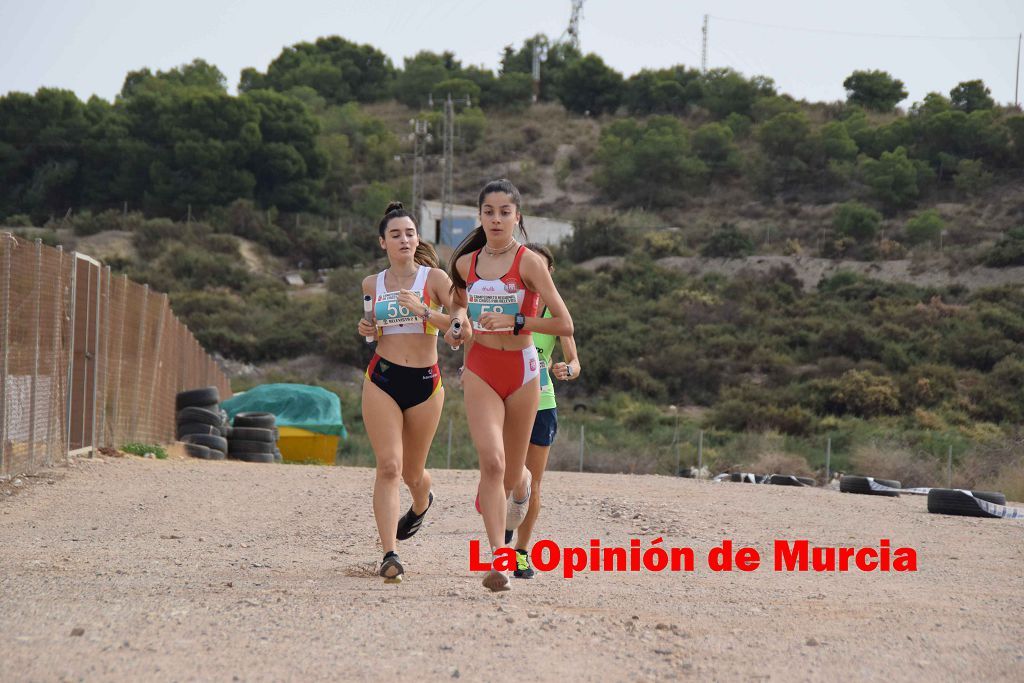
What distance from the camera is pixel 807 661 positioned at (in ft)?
17.8

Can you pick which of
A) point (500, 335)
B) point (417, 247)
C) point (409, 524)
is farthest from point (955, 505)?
point (500, 335)

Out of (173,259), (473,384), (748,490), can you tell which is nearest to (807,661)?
(473,384)

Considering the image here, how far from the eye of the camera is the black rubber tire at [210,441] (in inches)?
792

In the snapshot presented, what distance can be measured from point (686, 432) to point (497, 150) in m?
59.9

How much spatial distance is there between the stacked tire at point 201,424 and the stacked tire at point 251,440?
240 mm

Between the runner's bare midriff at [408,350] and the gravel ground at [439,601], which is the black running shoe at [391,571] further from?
the runner's bare midriff at [408,350]

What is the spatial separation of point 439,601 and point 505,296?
70.1 inches

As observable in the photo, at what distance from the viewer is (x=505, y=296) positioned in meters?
7.45

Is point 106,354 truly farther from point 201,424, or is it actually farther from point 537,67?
point 537,67

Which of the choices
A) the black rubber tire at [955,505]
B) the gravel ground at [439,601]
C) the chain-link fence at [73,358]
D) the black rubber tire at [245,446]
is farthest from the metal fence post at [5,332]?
the black rubber tire at [245,446]

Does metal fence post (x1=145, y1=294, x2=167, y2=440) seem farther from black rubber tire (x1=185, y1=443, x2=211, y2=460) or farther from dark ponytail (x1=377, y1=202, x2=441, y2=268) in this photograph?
dark ponytail (x1=377, y1=202, x2=441, y2=268)

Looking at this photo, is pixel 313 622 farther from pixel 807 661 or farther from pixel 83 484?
pixel 83 484

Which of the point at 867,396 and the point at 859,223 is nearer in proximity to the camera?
the point at 867,396

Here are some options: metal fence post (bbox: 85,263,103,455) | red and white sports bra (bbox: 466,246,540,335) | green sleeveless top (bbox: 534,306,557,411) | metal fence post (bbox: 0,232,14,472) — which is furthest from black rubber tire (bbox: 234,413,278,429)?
red and white sports bra (bbox: 466,246,540,335)
